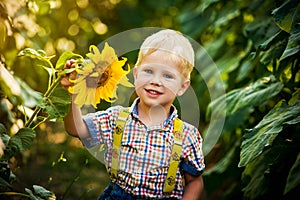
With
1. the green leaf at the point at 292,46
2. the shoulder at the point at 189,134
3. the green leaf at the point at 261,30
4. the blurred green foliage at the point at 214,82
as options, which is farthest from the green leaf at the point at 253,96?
the shoulder at the point at 189,134

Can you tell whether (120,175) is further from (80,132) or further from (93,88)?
(93,88)

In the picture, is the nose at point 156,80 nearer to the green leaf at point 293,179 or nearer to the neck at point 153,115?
the neck at point 153,115

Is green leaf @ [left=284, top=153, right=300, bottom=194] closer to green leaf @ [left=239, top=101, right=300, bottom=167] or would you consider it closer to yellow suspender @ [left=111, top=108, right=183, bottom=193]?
green leaf @ [left=239, top=101, right=300, bottom=167]

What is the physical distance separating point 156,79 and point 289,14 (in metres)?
0.50

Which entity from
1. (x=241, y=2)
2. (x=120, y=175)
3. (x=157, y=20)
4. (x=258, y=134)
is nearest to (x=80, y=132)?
(x=120, y=175)

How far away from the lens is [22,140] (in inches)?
61.9

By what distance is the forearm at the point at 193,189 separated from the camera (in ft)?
5.72

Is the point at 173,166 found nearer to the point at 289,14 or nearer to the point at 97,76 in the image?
the point at 97,76

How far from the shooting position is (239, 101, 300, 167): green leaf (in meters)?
1.81

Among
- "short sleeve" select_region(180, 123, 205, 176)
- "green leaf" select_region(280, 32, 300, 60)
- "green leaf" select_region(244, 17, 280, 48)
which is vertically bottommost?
"short sleeve" select_region(180, 123, 205, 176)

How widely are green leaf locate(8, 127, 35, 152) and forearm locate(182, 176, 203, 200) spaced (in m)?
0.46

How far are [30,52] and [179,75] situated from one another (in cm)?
41

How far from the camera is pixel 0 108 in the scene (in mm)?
1976

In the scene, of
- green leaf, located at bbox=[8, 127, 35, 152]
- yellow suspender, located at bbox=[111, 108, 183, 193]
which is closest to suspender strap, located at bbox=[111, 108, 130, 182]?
yellow suspender, located at bbox=[111, 108, 183, 193]
